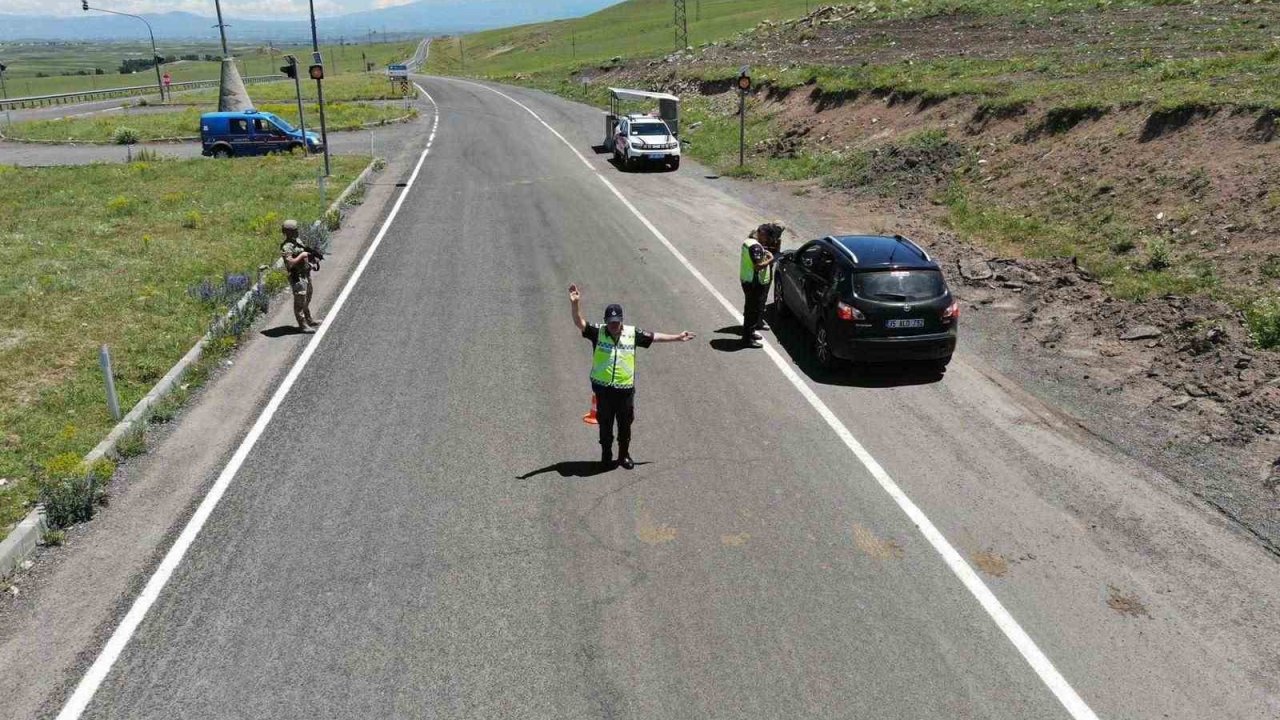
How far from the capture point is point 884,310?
36.9 ft

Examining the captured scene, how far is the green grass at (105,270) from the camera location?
34.0 feet

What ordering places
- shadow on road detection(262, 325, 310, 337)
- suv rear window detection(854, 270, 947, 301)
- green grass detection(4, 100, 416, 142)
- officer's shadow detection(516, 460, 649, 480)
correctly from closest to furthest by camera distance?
1. officer's shadow detection(516, 460, 649, 480)
2. suv rear window detection(854, 270, 947, 301)
3. shadow on road detection(262, 325, 310, 337)
4. green grass detection(4, 100, 416, 142)

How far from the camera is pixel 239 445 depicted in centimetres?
955

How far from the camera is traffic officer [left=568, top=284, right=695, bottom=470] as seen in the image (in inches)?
336

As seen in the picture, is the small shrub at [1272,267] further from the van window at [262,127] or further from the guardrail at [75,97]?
the guardrail at [75,97]

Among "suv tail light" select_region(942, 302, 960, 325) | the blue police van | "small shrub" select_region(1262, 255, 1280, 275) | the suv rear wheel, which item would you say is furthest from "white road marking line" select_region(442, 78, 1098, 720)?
the blue police van

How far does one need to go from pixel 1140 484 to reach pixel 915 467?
2182 millimetres

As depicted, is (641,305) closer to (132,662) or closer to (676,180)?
(132,662)

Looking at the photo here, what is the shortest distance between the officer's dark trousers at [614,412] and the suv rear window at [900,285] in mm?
4240

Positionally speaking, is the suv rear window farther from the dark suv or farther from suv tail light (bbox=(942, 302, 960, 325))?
suv tail light (bbox=(942, 302, 960, 325))

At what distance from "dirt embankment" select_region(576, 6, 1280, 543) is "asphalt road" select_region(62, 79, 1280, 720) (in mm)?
1415

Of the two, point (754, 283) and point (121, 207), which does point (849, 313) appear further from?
point (121, 207)

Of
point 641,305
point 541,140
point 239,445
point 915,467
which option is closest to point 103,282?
point 239,445

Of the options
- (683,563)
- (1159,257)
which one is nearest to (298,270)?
(683,563)
